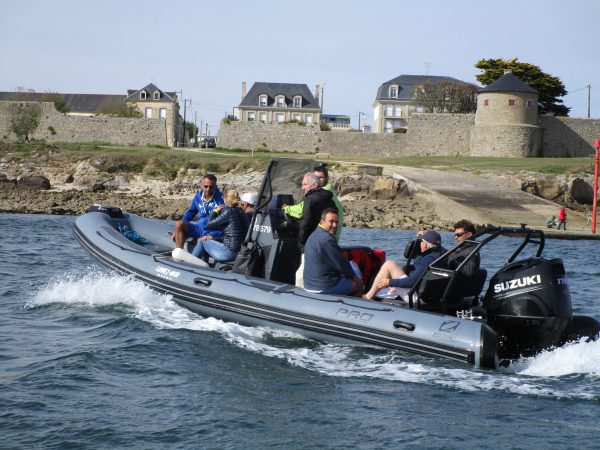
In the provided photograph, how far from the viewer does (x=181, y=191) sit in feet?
116

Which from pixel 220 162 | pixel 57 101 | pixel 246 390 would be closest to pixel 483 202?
pixel 220 162

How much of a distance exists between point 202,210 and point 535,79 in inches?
1702

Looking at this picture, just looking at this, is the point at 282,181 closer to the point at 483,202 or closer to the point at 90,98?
the point at 483,202

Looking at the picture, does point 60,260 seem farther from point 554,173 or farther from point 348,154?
point 348,154

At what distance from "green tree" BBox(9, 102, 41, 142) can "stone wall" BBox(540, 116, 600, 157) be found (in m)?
29.7

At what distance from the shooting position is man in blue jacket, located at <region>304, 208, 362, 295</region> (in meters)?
8.71

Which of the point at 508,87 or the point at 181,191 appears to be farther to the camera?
the point at 508,87

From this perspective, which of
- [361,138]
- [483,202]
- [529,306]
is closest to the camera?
[529,306]

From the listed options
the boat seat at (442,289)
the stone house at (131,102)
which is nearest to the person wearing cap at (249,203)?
the boat seat at (442,289)

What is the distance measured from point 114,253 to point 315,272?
11.2 ft

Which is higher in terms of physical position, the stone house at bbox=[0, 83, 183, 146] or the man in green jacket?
the stone house at bbox=[0, 83, 183, 146]

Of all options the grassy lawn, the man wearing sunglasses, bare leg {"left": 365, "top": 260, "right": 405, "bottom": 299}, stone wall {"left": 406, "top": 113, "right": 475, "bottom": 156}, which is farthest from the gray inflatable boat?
stone wall {"left": 406, "top": 113, "right": 475, "bottom": 156}

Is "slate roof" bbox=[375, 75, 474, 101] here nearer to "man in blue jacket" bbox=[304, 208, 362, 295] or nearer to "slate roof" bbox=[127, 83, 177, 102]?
"slate roof" bbox=[127, 83, 177, 102]

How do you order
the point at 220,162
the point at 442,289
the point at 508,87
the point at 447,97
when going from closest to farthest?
the point at 442,289 → the point at 220,162 → the point at 508,87 → the point at 447,97
